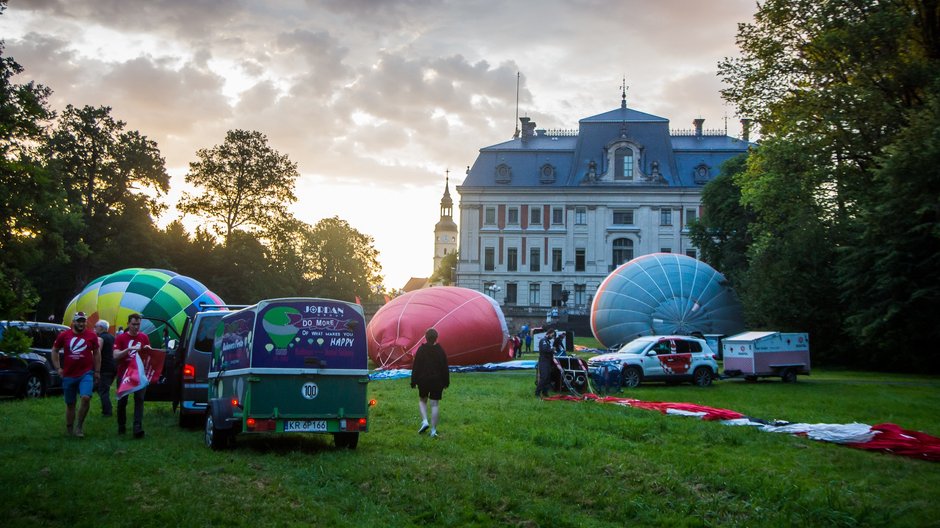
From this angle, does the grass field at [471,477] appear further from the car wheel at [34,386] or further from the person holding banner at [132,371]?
the car wheel at [34,386]

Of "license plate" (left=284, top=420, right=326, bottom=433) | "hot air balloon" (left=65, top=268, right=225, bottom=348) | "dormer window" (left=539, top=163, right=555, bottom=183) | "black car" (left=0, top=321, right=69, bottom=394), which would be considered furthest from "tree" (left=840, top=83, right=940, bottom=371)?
"dormer window" (left=539, top=163, right=555, bottom=183)

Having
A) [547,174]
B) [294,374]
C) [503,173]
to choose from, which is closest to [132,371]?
[294,374]

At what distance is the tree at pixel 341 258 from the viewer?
101125 mm

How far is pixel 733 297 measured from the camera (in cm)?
4678

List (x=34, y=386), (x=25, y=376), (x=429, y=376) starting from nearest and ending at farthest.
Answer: (x=429, y=376) < (x=25, y=376) < (x=34, y=386)

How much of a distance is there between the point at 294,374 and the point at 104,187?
51.5m

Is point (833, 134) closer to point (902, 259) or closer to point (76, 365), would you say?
point (902, 259)

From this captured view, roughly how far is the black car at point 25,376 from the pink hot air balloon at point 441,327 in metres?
13.5

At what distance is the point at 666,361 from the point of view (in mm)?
28219

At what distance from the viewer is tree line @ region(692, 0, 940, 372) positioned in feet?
87.9

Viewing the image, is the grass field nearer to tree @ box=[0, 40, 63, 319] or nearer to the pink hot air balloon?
tree @ box=[0, 40, 63, 319]

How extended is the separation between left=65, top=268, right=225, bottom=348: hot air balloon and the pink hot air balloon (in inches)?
268

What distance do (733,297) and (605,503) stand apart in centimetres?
3900

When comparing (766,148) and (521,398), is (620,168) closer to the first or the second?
(766,148)
